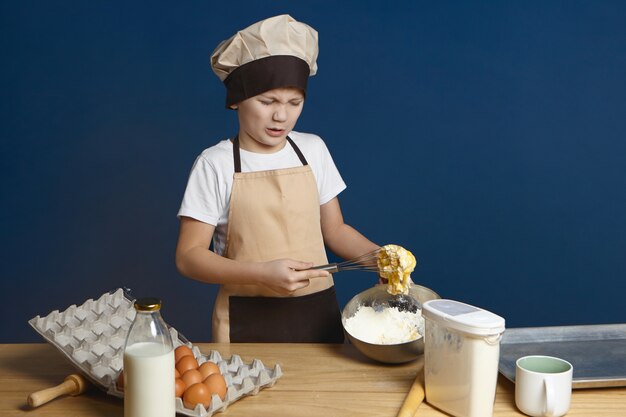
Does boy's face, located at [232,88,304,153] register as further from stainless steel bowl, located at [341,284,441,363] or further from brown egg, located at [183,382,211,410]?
brown egg, located at [183,382,211,410]

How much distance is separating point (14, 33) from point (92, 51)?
1.08 feet

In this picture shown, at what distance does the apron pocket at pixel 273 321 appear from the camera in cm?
226

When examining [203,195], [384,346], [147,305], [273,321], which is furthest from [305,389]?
[203,195]

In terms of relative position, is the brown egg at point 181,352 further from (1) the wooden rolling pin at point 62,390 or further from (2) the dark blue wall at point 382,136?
(2) the dark blue wall at point 382,136

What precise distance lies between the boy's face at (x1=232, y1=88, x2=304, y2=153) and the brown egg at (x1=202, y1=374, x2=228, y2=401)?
81 centimetres

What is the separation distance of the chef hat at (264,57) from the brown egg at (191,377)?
837mm

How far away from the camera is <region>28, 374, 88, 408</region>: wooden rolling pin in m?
1.56

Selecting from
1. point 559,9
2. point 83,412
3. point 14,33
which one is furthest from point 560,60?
point 83,412

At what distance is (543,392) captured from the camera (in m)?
1.51

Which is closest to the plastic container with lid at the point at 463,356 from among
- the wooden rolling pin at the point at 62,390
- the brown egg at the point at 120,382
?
the brown egg at the point at 120,382

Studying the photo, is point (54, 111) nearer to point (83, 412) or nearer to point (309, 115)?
point (309, 115)

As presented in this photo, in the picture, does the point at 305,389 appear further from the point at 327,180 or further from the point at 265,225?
the point at 327,180

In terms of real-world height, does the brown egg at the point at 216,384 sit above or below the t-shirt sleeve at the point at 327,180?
below

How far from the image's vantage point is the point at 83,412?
1586 mm
